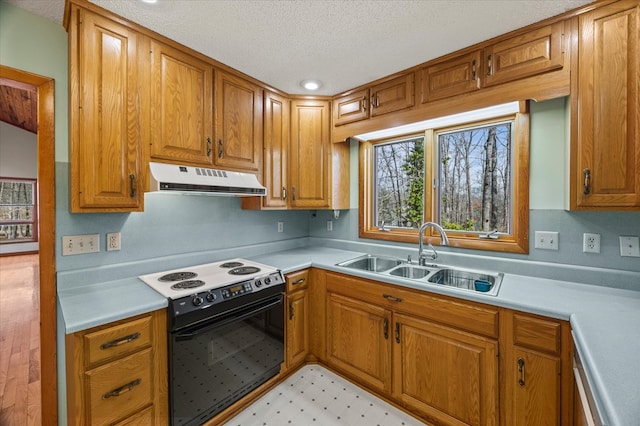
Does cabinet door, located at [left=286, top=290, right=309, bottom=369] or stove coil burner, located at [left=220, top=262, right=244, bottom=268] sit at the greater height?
stove coil burner, located at [left=220, top=262, right=244, bottom=268]

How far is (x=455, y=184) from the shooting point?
2.25 metres

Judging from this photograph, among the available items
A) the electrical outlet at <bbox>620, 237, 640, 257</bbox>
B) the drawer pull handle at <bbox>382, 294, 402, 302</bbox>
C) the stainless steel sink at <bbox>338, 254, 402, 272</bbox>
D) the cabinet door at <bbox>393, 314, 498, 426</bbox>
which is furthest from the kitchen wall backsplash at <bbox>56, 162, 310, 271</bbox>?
the electrical outlet at <bbox>620, 237, 640, 257</bbox>

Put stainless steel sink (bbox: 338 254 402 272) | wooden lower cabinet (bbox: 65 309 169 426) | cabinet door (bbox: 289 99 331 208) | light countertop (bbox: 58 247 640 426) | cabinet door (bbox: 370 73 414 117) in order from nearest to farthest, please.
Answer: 1. light countertop (bbox: 58 247 640 426)
2. wooden lower cabinet (bbox: 65 309 169 426)
3. cabinet door (bbox: 370 73 414 117)
4. stainless steel sink (bbox: 338 254 402 272)
5. cabinet door (bbox: 289 99 331 208)

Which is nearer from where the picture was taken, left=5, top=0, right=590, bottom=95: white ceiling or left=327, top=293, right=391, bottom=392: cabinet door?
left=5, top=0, right=590, bottom=95: white ceiling

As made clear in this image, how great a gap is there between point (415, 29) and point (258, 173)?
1469 mm

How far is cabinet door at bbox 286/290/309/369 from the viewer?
2129mm

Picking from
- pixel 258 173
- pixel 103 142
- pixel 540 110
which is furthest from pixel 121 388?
pixel 540 110

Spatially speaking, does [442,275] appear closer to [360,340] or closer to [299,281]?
[360,340]

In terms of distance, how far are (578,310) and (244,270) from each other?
189 centimetres

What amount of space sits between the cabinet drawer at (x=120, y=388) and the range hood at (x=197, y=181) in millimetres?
875

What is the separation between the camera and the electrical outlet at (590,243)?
158 centimetres

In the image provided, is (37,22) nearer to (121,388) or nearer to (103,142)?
(103,142)

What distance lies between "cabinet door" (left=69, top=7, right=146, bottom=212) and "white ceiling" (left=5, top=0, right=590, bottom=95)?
156mm

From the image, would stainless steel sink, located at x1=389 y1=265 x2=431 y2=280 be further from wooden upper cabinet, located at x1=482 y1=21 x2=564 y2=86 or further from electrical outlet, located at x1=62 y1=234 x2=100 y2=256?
electrical outlet, located at x1=62 y1=234 x2=100 y2=256
